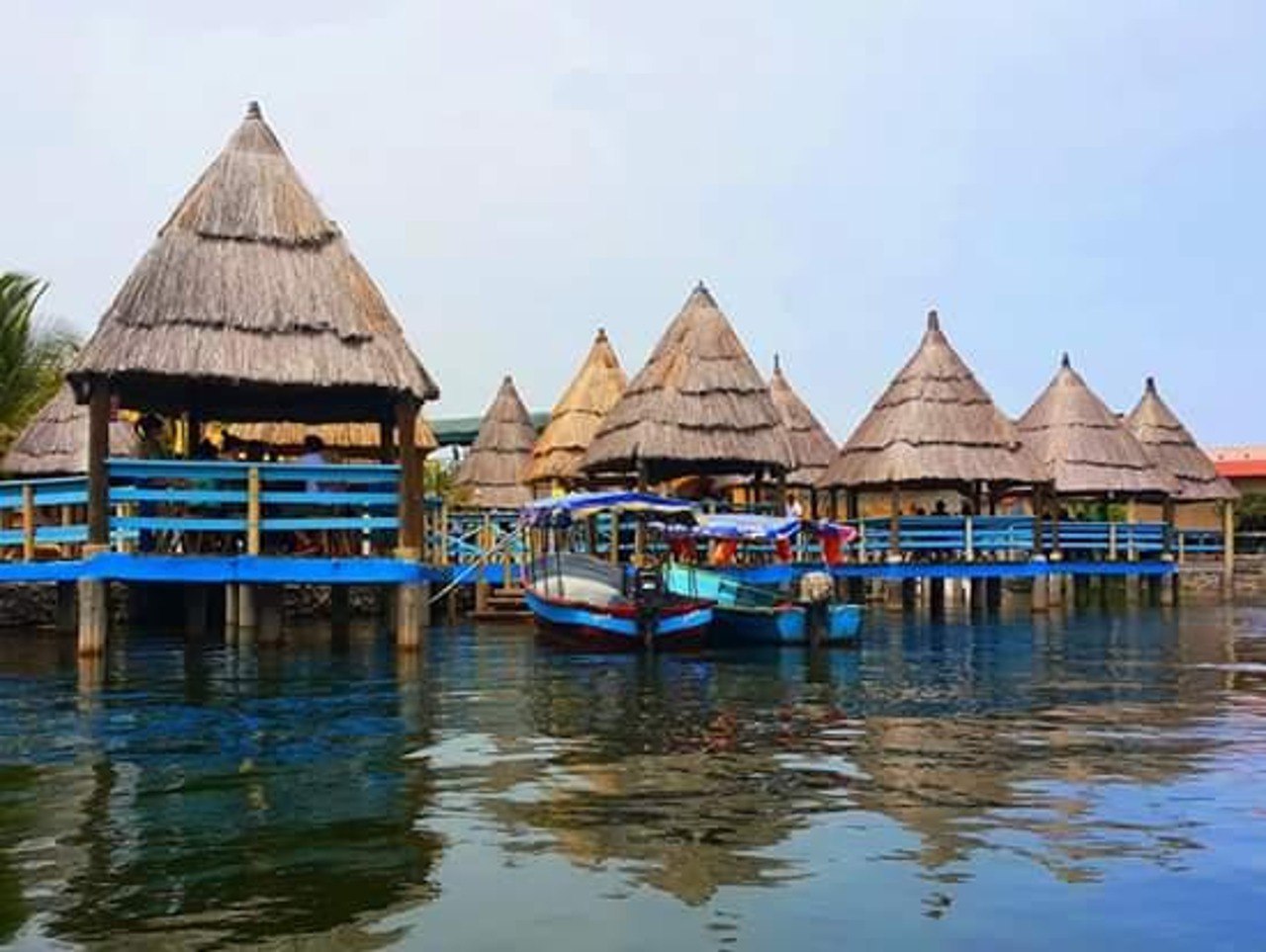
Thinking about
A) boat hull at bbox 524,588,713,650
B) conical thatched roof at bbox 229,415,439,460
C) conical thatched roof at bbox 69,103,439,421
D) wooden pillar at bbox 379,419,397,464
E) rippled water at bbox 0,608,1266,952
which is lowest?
rippled water at bbox 0,608,1266,952

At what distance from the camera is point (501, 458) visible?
45.2 meters

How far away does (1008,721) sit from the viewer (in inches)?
566

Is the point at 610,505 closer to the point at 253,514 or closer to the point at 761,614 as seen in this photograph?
the point at 761,614

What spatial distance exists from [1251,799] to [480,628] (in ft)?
67.3

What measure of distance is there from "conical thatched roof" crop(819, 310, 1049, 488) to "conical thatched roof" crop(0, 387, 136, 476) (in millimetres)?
15605

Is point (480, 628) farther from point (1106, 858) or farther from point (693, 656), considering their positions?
point (1106, 858)

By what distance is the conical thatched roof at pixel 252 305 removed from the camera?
18938mm

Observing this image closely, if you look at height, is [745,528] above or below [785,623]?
above

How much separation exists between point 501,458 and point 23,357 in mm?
15465

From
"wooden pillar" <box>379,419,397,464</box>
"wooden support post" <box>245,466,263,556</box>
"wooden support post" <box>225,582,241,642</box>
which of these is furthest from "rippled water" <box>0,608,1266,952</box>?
"wooden support post" <box>225,582,241,642</box>

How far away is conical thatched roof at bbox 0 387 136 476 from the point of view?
98.4 ft

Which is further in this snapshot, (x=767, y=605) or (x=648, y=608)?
(x=767, y=605)

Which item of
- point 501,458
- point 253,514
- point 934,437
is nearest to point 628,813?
point 253,514

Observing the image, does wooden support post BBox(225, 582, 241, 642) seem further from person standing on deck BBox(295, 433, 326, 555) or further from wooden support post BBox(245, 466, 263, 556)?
wooden support post BBox(245, 466, 263, 556)
